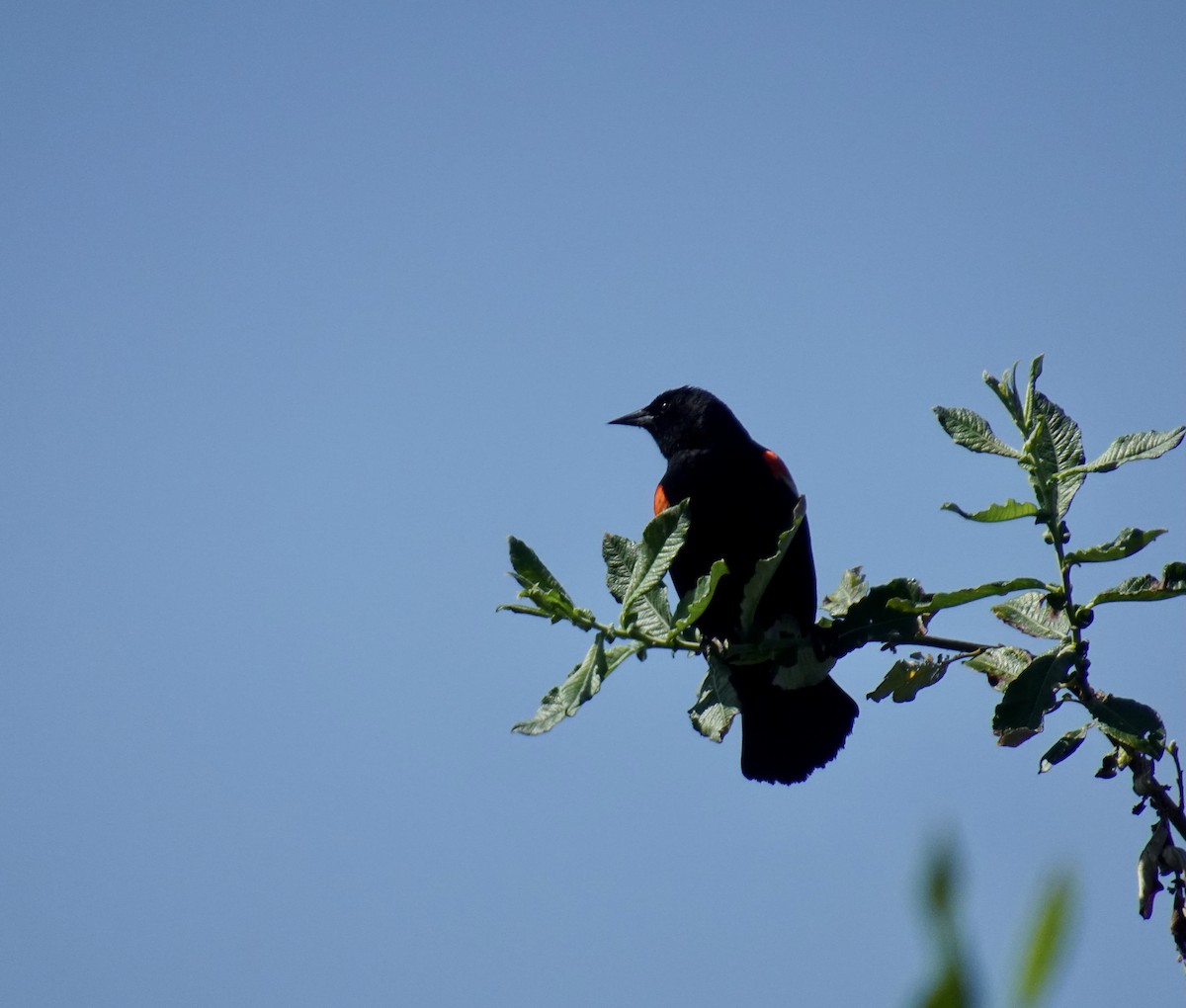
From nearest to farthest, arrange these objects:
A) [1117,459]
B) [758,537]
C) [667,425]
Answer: [1117,459], [758,537], [667,425]

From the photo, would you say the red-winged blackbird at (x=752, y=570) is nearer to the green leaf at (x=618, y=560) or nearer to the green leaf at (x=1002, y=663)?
the green leaf at (x=618, y=560)

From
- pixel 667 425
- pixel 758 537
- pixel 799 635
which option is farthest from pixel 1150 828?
pixel 667 425

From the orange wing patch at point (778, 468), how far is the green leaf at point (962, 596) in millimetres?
2078

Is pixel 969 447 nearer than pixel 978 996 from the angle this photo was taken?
No

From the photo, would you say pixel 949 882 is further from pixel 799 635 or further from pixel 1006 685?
pixel 799 635

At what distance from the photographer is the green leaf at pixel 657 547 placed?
2320 mm

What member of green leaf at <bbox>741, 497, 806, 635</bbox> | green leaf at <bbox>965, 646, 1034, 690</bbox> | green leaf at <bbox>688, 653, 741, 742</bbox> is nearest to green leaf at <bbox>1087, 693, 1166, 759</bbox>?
green leaf at <bbox>965, 646, 1034, 690</bbox>

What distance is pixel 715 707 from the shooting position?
117 inches

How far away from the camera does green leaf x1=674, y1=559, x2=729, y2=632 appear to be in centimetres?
223

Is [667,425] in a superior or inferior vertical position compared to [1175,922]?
superior

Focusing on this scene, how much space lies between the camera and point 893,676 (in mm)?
2506

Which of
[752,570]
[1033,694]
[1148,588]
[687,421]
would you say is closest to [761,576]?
[1033,694]

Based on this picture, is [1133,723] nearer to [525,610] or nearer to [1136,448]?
[1136,448]

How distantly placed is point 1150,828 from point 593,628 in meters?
1.01
